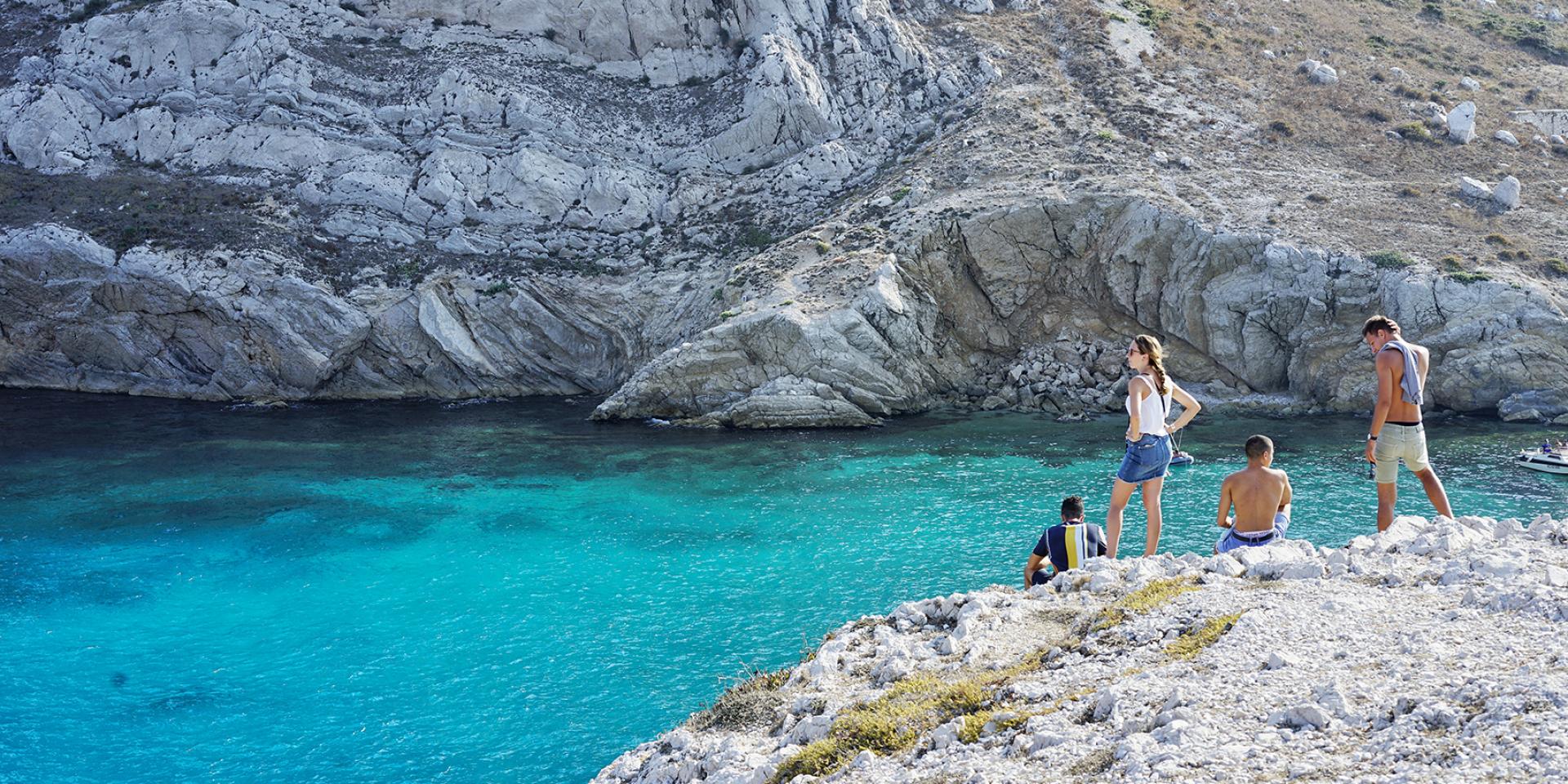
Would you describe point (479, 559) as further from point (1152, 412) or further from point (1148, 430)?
point (1152, 412)

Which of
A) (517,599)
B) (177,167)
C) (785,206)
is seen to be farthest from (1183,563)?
(177,167)

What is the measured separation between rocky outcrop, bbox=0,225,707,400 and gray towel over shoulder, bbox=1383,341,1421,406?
1283 inches

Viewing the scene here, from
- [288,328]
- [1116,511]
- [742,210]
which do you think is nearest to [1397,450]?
[1116,511]

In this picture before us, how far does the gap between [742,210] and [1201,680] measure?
40.6 meters

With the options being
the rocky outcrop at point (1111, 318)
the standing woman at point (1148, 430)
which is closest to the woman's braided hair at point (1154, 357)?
the standing woman at point (1148, 430)

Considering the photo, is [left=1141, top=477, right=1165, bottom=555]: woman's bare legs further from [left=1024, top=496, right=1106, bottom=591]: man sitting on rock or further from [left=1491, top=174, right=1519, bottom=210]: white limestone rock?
Answer: [left=1491, top=174, right=1519, bottom=210]: white limestone rock

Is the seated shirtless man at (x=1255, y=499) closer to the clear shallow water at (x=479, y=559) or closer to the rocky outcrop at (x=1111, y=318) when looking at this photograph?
the clear shallow water at (x=479, y=559)

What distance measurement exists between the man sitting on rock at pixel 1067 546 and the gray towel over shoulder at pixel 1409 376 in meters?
3.59

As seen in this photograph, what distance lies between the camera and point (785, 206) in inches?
1786

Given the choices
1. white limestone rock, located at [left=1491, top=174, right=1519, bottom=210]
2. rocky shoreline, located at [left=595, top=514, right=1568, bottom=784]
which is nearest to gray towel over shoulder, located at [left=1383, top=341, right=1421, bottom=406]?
rocky shoreline, located at [left=595, top=514, right=1568, bottom=784]

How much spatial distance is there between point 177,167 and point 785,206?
28.6m

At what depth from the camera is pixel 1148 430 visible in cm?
1105

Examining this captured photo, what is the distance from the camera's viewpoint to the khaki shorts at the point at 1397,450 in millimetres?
10758

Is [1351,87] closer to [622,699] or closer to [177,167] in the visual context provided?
[622,699]
